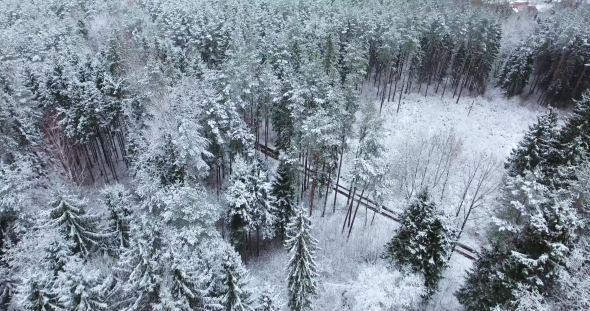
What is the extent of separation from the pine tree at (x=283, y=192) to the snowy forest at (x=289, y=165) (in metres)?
0.21

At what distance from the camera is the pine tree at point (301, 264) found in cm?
2342

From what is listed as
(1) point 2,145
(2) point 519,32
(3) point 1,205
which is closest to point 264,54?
(1) point 2,145

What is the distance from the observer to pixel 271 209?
32031 millimetres

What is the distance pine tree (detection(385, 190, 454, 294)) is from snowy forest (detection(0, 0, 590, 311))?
0.46ft

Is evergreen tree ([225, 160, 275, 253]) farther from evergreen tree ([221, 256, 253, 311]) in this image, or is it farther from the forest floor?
evergreen tree ([221, 256, 253, 311])

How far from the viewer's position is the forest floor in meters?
31.6

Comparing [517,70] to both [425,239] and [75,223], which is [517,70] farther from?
[75,223]

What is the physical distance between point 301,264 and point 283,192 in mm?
9459

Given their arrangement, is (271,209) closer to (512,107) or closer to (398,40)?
(398,40)

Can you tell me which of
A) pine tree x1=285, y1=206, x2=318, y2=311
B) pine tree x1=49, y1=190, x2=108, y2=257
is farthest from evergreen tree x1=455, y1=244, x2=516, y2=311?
pine tree x1=49, y1=190, x2=108, y2=257

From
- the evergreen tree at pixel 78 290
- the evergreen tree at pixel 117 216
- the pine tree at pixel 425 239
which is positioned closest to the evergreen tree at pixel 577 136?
the pine tree at pixel 425 239

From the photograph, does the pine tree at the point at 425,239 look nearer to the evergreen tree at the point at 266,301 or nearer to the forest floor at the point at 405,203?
the forest floor at the point at 405,203

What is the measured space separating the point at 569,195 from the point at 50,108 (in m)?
46.3

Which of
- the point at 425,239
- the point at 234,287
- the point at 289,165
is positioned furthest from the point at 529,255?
the point at 289,165
